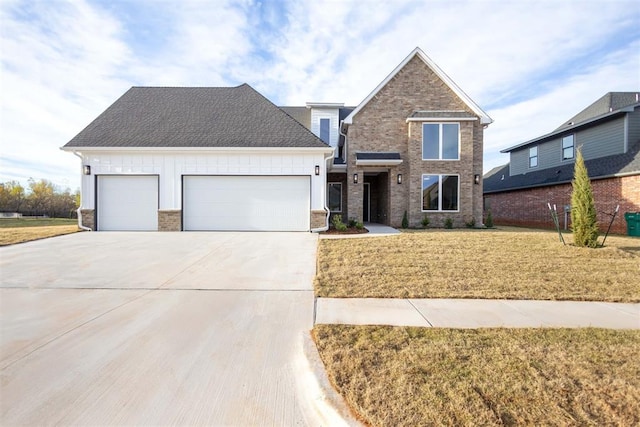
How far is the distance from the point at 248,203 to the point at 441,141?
31.3 feet

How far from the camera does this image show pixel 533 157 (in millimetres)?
19312

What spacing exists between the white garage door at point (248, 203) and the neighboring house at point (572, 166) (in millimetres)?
14022

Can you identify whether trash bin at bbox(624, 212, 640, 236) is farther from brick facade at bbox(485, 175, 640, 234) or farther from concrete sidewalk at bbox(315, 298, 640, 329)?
concrete sidewalk at bbox(315, 298, 640, 329)

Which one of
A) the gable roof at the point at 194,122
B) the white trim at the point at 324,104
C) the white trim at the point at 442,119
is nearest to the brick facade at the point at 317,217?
the gable roof at the point at 194,122

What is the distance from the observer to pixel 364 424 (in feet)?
6.63

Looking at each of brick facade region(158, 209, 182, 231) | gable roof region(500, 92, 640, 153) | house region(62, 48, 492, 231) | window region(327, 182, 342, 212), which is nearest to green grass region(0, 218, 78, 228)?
house region(62, 48, 492, 231)

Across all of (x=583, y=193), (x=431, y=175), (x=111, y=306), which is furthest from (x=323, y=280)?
(x=431, y=175)

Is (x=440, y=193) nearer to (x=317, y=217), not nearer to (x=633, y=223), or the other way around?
(x=317, y=217)

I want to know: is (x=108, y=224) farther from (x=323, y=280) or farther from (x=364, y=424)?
(x=364, y=424)

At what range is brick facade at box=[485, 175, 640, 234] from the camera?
12844 millimetres

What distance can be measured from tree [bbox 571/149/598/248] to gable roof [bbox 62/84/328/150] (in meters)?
8.37

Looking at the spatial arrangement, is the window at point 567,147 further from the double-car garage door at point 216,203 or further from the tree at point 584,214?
the double-car garage door at point 216,203

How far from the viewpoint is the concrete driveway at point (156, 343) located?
89.4 inches

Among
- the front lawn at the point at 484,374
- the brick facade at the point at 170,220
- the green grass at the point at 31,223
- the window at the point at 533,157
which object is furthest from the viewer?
the window at the point at 533,157
